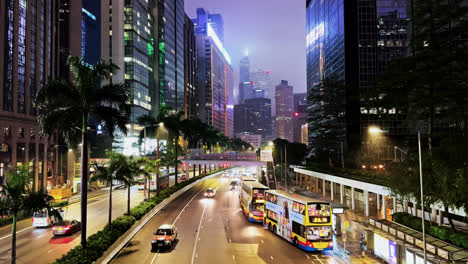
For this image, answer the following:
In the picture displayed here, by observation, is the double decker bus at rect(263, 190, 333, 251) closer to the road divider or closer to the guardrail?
the guardrail

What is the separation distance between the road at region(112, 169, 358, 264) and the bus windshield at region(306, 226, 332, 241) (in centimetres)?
130

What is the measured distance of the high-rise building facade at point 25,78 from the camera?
A: 54438 millimetres

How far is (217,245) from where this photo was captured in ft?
86.8

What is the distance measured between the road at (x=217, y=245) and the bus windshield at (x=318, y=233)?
130 cm

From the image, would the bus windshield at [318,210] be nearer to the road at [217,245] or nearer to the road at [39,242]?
the road at [217,245]

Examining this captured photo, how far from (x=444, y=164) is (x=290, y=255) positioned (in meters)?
12.5

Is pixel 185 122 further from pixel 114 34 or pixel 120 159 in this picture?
Answer: pixel 114 34

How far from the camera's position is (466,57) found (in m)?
25.1

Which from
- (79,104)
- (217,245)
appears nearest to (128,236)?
(217,245)

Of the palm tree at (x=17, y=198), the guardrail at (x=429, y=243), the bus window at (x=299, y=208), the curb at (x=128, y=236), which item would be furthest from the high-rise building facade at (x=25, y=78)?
the guardrail at (x=429, y=243)

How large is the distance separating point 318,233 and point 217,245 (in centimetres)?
826

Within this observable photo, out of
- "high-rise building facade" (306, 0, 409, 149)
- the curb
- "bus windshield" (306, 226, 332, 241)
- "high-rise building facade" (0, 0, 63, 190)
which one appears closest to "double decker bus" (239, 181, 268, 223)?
"bus windshield" (306, 226, 332, 241)

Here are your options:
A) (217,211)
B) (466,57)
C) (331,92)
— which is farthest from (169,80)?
(466,57)

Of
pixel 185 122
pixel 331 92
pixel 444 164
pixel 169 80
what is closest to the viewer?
pixel 444 164
